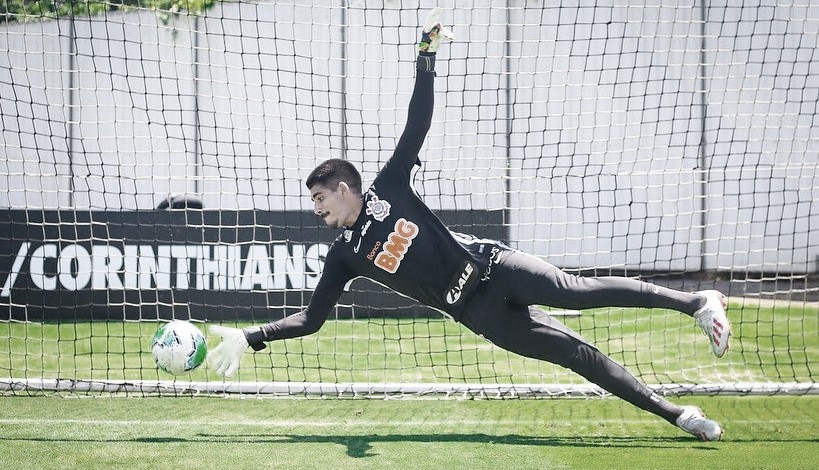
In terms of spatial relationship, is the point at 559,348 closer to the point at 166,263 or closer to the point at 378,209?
the point at 378,209

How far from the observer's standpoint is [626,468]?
5.01m

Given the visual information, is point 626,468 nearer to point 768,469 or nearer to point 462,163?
point 768,469

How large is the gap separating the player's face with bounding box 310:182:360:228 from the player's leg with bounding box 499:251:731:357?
1.00 meters

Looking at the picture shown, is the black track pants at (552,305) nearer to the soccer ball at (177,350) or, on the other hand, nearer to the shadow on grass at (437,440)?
the shadow on grass at (437,440)

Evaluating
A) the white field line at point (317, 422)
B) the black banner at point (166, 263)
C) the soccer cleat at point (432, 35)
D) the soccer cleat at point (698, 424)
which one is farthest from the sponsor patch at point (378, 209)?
the black banner at point (166, 263)

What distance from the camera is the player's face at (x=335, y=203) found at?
17.9ft

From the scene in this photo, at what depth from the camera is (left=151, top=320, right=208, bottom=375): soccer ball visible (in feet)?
17.2

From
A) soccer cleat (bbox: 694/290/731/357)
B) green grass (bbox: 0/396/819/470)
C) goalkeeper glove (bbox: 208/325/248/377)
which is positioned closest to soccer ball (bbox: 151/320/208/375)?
goalkeeper glove (bbox: 208/325/248/377)

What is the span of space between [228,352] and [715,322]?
113 inches

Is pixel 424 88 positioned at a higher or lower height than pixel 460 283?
higher

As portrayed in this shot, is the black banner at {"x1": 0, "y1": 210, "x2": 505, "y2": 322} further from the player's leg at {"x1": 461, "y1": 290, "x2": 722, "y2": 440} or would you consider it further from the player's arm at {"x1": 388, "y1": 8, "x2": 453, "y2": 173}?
the player's arm at {"x1": 388, "y1": 8, "x2": 453, "y2": 173}

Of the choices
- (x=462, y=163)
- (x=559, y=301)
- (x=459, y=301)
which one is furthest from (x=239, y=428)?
(x=462, y=163)

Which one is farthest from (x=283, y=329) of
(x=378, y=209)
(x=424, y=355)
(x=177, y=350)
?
(x=424, y=355)

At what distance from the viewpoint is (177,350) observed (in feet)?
17.2
